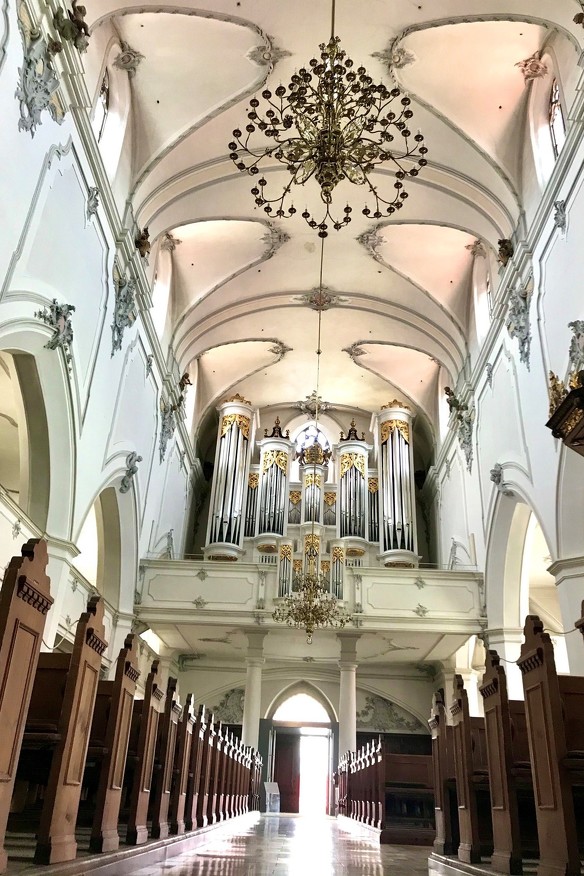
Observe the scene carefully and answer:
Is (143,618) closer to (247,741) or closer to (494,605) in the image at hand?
(247,741)

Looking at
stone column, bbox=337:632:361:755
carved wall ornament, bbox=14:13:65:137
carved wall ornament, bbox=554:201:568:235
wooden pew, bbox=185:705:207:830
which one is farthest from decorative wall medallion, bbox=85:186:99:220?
stone column, bbox=337:632:361:755

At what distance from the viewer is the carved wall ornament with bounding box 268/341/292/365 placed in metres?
18.0

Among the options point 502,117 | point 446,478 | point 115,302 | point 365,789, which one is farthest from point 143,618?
point 502,117

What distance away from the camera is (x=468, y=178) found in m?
11.8

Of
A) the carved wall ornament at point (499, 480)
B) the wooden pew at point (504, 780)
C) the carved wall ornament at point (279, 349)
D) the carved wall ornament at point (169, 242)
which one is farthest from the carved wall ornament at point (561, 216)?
the carved wall ornament at point (279, 349)

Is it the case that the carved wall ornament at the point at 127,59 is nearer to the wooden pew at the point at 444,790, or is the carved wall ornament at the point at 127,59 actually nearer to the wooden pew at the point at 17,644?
the wooden pew at the point at 17,644

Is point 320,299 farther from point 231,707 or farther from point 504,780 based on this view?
point 504,780

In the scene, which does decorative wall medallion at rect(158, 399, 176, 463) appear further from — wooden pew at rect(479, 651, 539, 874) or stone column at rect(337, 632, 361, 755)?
wooden pew at rect(479, 651, 539, 874)

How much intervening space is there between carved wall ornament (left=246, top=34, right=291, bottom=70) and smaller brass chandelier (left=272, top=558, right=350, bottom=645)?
326 inches

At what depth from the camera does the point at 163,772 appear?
19.2ft

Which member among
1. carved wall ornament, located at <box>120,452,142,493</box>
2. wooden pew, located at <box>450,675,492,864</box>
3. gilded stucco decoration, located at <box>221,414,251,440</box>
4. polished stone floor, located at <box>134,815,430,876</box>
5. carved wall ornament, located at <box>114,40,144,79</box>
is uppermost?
carved wall ornament, located at <box>114,40,144,79</box>

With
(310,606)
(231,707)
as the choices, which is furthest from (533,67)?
(231,707)

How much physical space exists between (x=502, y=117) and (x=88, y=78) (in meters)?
6.05

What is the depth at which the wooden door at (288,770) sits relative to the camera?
724 inches
